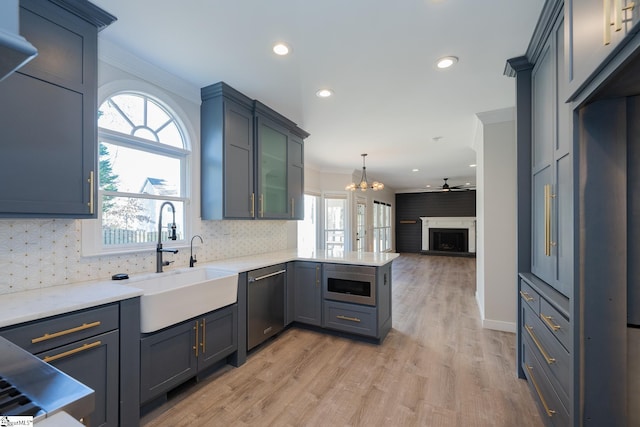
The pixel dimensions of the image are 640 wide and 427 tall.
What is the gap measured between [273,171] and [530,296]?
112 inches

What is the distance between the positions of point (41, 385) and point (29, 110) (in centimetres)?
156

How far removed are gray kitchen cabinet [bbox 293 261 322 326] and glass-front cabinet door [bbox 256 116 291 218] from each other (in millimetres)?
772

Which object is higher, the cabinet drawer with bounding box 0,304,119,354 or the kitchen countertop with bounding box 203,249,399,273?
the kitchen countertop with bounding box 203,249,399,273

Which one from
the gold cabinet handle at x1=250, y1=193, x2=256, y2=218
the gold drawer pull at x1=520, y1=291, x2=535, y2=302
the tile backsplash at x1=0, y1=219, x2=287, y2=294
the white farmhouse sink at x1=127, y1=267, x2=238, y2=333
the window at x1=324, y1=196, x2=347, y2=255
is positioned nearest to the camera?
the tile backsplash at x1=0, y1=219, x2=287, y2=294

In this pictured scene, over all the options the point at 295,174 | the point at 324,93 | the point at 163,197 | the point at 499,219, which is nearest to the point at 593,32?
the point at 324,93

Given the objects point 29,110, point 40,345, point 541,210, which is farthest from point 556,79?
point 40,345

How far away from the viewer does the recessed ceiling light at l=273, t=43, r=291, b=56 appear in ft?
6.88

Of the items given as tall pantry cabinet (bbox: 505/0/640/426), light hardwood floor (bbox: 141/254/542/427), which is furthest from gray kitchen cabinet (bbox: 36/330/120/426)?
tall pantry cabinet (bbox: 505/0/640/426)

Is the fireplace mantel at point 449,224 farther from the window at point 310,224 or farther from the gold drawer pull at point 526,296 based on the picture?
the gold drawer pull at point 526,296

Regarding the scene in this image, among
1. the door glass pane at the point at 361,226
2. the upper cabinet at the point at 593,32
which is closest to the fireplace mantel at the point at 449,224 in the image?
the door glass pane at the point at 361,226

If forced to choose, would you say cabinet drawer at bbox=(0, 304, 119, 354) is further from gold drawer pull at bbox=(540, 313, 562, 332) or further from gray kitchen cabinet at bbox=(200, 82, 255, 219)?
gold drawer pull at bbox=(540, 313, 562, 332)

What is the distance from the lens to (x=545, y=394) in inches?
65.4

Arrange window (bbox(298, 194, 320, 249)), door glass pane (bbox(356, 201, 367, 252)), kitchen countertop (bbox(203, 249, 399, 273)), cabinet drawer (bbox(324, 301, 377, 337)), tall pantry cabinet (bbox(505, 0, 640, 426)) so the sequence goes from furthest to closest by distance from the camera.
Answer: door glass pane (bbox(356, 201, 367, 252)) < window (bbox(298, 194, 320, 249)) < cabinet drawer (bbox(324, 301, 377, 337)) < kitchen countertop (bbox(203, 249, 399, 273)) < tall pantry cabinet (bbox(505, 0, 640, 426))

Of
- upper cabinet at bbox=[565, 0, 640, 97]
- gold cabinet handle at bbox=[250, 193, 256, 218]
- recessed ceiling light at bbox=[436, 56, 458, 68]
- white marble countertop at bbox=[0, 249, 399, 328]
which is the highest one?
recessed ceiling light at bbox=[436, 56, 458, 68]
